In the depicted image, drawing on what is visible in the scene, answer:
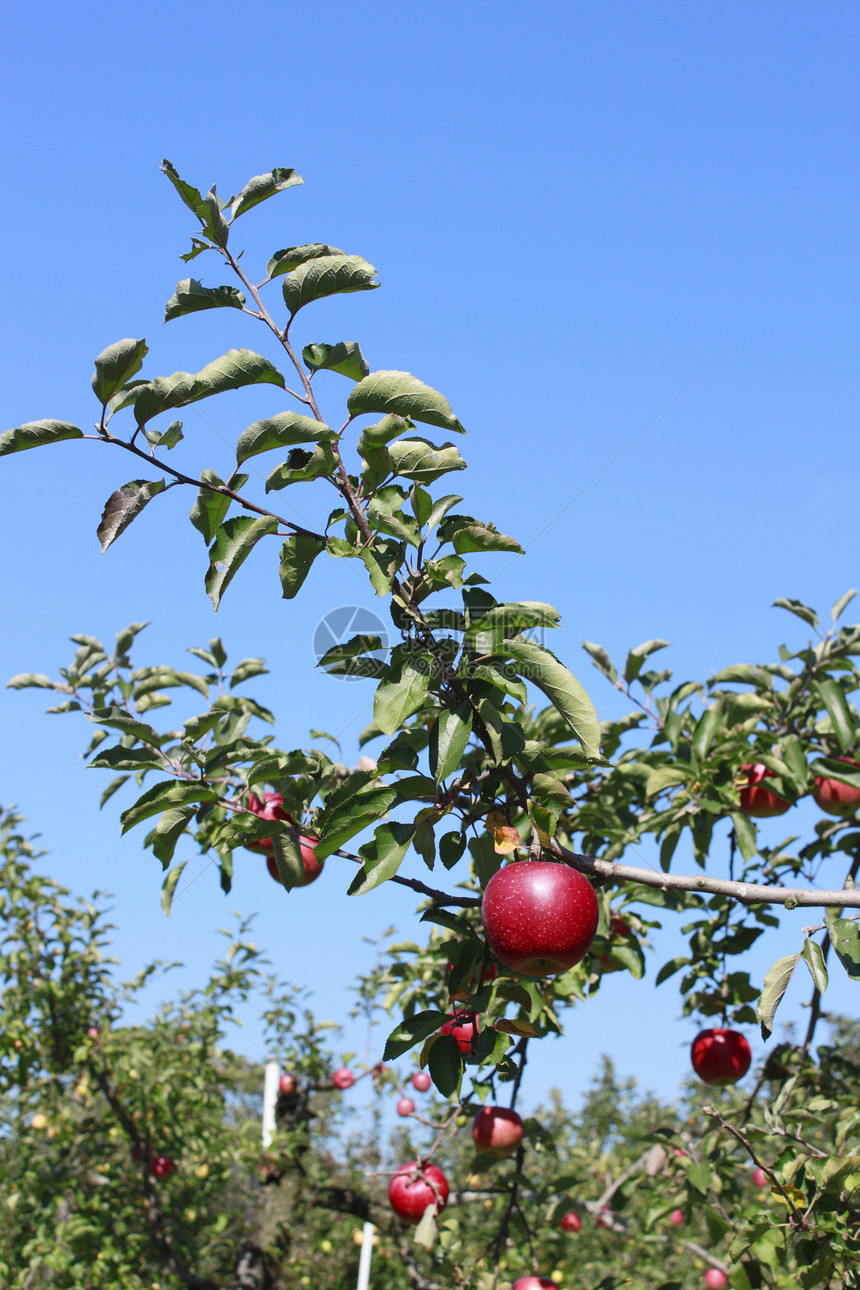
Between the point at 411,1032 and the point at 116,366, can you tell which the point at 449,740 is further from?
the point at 116,366

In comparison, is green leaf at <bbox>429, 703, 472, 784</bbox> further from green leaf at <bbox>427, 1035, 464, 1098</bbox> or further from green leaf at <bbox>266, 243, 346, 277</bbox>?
green leaf at <bbox>266, 243, 346, 277</bbox>

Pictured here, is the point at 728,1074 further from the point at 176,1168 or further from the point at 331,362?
the point at 176,1168

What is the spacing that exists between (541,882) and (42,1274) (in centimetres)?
621

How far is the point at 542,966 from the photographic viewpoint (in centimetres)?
183

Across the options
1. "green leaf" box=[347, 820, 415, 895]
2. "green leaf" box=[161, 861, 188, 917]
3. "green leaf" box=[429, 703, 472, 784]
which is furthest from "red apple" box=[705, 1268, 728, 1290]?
"green leaf" box=[429, 703, 472, 784]

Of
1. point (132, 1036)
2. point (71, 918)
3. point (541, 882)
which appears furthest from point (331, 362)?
point (132, 1036)

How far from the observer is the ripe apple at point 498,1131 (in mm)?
3486

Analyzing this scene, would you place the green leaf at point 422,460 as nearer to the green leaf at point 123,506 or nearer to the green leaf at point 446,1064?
the green leaf at point 123,506

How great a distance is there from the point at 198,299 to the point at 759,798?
2.95 meters

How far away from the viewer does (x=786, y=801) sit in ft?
11.8

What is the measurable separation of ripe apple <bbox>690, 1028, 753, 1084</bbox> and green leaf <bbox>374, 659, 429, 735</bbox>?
247cm

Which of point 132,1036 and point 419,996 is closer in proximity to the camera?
point 419,996

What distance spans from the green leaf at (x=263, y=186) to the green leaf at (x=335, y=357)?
1.13 feet

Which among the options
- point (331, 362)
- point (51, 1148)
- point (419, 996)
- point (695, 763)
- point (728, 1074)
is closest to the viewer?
point (331, 362)
